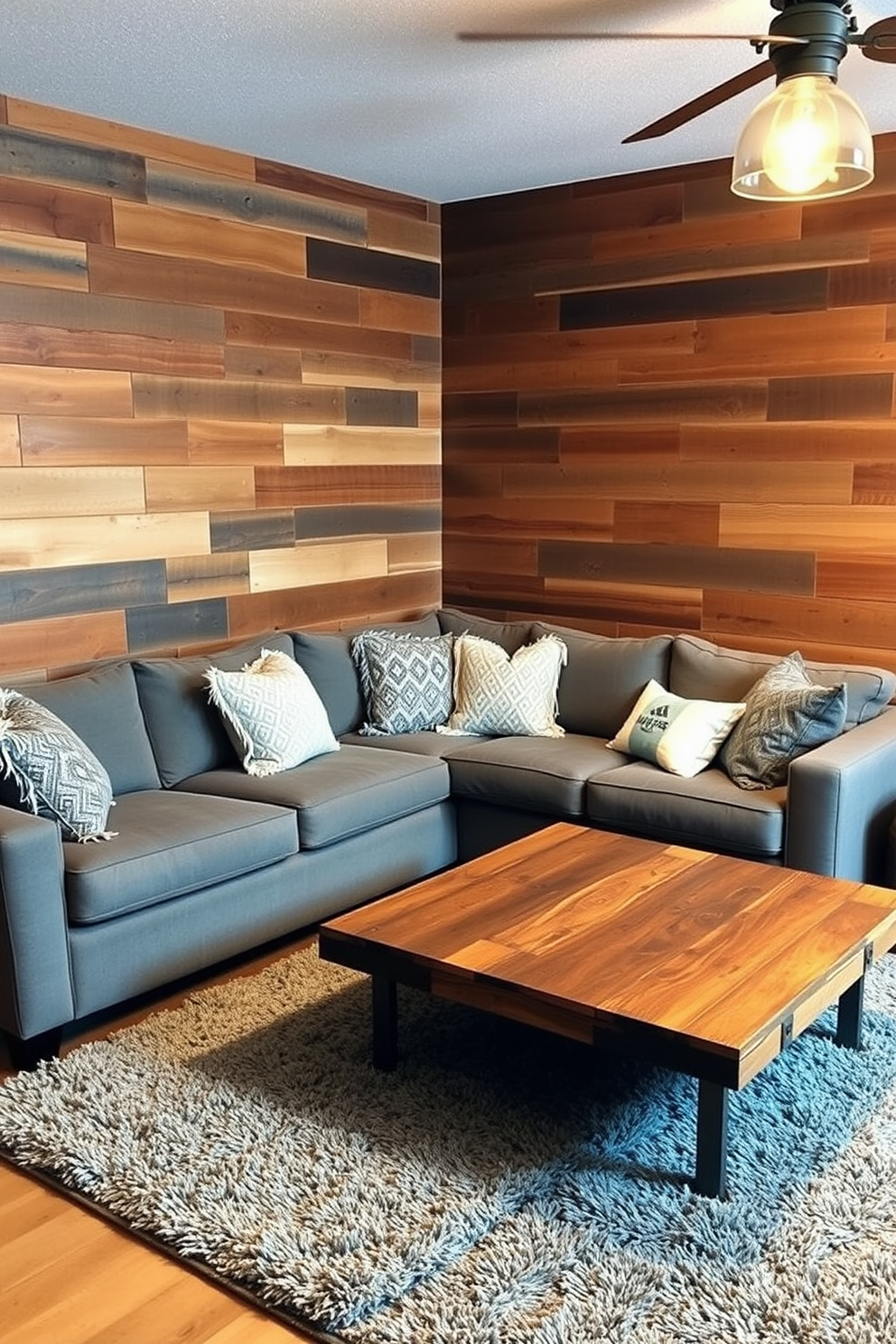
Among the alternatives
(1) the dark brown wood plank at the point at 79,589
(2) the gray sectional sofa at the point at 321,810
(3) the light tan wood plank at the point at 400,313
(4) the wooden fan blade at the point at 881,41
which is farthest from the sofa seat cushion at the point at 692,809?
(3) the light tan wood plank at the point at 400,313

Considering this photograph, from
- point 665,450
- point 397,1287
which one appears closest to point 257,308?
point 665,450

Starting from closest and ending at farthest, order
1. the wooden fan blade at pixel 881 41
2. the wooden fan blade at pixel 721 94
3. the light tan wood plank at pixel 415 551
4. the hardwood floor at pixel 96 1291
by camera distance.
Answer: the hardwood floor at pixel 96 1291 < the wooden fan blade at pixel 881 41 < the wooden fan blade at pixel 721 94 < the light tan wood plank at pixel 415 551

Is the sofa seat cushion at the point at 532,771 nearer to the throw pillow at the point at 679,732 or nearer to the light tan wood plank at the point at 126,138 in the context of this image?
the throw pillow at the point at 679,732

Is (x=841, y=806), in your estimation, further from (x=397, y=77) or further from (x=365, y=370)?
(x=365, y=370)

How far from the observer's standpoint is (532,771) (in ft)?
13.4

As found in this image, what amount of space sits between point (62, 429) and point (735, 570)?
8.23 feet

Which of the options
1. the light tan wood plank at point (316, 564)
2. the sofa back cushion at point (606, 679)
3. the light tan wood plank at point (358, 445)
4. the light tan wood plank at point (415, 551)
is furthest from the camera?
the light tan wood plank at point (415, 551)

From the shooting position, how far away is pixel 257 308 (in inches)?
180

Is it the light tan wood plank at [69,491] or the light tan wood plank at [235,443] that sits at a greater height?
the light tan wood plank at [235,443]

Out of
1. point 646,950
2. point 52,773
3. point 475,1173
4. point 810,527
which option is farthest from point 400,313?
point 475,1173

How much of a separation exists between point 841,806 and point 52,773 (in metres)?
2.20

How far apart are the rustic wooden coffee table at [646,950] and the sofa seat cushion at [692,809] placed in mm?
332

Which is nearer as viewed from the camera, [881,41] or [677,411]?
[881,41]

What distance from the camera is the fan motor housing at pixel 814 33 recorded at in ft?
8.03
